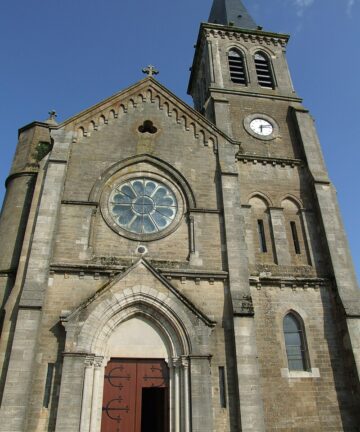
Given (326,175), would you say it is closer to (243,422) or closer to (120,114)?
(120,114)

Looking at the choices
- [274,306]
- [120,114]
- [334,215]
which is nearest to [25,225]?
[120,114]

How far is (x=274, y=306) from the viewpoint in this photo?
1271 cm

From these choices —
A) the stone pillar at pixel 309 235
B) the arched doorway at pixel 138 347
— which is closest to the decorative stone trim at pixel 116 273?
the arched doorway at pixel 138 347

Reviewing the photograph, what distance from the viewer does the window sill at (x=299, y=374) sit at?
11805 mm

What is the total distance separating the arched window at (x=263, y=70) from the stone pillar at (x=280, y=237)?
8212mm

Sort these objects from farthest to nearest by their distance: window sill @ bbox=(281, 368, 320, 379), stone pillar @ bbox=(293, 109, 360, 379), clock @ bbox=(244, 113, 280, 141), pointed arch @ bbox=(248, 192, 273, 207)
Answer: clock @ bbox=(244, 113, 280, 141) → pointed arch @ bbox=(248, 192, 273, 207) → stone pillar @ bbox=(293, 109, 360, 379) → window sill @ bbox=(281, 368, 320, 379)

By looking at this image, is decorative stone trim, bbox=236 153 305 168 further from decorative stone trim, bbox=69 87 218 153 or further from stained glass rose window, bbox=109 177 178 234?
stained glass rose window, bbox=109 177 178 234

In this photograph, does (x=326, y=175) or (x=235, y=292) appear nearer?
(x=235, y=292)

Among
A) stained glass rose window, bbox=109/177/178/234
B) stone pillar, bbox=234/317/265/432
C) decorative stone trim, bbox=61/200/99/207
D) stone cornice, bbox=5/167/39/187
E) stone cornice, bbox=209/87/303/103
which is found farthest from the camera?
stone cornice, bbox=209/87/303/103

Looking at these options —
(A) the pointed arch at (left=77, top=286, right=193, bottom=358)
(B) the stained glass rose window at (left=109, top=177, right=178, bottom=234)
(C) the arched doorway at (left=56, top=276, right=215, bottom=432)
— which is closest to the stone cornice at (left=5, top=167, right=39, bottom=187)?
(B) the stained glass rose window at (left=109, top=177, right=178, bottom=234)

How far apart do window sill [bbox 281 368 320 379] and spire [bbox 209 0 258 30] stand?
1853 centimetres

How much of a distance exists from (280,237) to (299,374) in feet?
15.1

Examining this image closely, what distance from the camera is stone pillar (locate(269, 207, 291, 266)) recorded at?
13984mm

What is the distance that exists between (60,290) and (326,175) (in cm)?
1053
